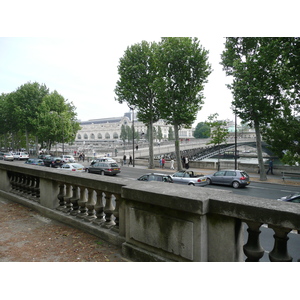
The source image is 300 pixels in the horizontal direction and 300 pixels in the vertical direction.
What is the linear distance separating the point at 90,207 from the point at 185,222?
7.78 ft

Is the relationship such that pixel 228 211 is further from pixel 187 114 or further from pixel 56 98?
pixel 56 98

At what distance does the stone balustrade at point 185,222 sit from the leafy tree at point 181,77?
92.9 ft

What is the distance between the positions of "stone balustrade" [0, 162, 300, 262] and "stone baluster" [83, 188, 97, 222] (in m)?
0.02

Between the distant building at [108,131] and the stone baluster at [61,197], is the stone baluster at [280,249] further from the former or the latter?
the distant building at [108,131]

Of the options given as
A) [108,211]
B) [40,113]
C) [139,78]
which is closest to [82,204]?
[108,211]

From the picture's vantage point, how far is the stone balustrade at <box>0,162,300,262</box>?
2555 mm

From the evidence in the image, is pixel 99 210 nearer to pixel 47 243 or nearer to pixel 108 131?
pixel 47 243

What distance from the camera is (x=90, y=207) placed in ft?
15.7

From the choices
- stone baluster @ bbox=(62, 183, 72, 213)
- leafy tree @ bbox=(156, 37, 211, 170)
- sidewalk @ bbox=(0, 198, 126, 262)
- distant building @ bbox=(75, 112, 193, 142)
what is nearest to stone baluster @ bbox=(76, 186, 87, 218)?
sidewalk @ bbox=(0, 198, 126, 262)

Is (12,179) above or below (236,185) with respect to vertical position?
above

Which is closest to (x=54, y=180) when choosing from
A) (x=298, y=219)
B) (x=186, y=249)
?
(x=186, y=249)

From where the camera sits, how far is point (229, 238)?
276 centimetres

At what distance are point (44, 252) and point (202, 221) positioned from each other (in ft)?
8.24

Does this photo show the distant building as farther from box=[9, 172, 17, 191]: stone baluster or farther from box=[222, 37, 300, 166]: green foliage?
box=[9, 172, 17, 191]: stone baluster
